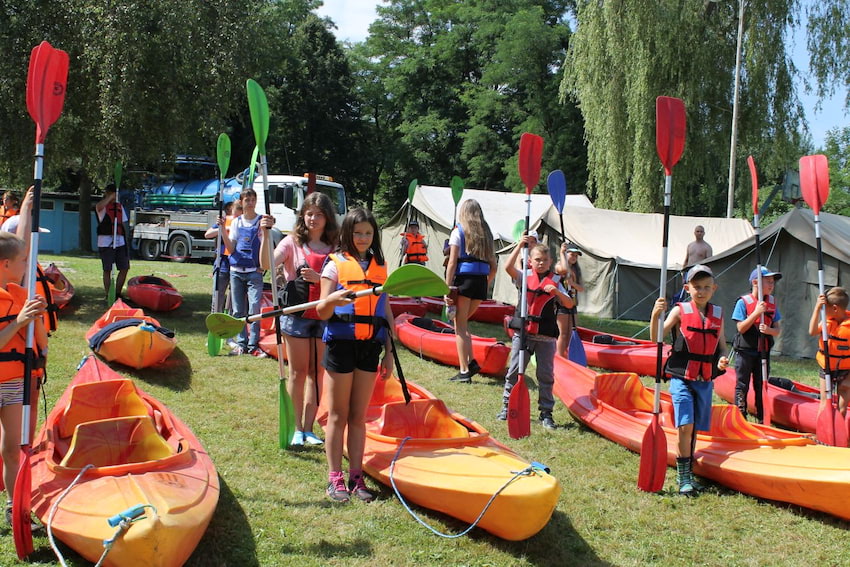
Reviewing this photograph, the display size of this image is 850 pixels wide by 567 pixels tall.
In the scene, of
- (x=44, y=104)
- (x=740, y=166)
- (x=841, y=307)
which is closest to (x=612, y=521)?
(x=841, y=307)

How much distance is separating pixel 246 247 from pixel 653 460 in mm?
4288

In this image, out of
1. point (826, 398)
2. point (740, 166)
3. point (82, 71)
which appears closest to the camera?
point (826, 398)

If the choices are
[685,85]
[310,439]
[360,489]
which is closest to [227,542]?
[360,489]

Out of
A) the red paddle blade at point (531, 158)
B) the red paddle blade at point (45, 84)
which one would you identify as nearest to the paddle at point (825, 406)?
the red paddle blade at point (531, 158)

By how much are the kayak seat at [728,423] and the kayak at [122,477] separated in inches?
129

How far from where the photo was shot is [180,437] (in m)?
3.77

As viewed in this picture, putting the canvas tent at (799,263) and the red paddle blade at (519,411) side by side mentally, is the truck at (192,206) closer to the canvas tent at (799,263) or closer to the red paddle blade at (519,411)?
the canvas tent at (799,263)

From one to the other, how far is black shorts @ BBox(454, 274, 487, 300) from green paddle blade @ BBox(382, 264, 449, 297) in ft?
9.27

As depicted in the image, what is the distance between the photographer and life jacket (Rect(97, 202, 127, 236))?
8.66m

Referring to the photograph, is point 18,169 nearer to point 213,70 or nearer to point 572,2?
point 213,70

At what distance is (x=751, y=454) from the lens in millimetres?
4188

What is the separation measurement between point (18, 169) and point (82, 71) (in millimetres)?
2016

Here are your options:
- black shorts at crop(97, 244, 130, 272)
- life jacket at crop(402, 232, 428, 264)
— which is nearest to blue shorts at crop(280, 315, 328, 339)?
black shorts at crop(97, 244, 130, 272)

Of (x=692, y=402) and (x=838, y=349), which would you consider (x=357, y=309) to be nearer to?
(x=692, y=402)
